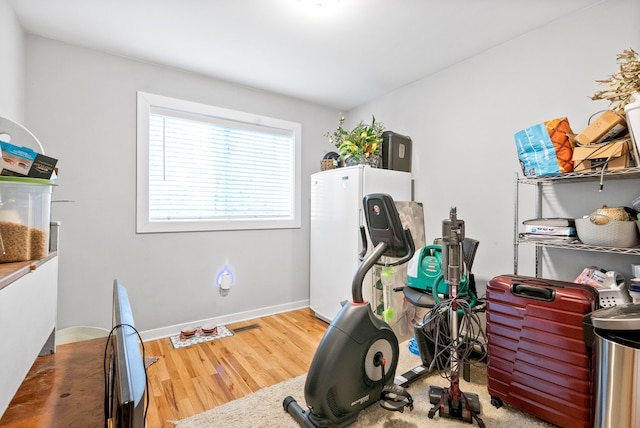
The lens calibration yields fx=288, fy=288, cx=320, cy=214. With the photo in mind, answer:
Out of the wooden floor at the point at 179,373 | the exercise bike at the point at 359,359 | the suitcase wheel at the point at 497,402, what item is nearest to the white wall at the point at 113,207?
the wooden floor at the point at 179,373

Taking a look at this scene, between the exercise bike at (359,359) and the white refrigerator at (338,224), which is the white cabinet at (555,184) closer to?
the exercise bike at (359,359)

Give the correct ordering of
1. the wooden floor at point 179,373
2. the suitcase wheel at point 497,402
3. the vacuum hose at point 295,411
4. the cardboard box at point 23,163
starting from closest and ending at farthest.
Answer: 1. the wooden floor at point 179,373
2. the cardboard box at point 23,163
3. the vacuum hose at point 295,411
4. the suitcase wheel at point 497,402

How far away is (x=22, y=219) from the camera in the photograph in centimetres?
96

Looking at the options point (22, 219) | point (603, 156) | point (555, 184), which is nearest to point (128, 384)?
point (22, 219)

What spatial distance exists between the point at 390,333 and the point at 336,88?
101 inches

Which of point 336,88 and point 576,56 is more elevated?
point 336,88

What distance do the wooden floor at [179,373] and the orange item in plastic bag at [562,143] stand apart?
7.19 feet

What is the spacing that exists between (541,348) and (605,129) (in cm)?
121

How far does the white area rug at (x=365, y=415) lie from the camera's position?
153 cm

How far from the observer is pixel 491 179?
2377mm

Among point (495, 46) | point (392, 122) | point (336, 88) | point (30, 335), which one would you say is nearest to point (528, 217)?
point (495, 46)

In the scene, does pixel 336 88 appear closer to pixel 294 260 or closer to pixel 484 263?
pixel 294 260

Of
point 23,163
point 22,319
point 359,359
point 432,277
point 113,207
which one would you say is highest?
point 23,163

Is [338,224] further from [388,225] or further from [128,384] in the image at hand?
[128,384]
